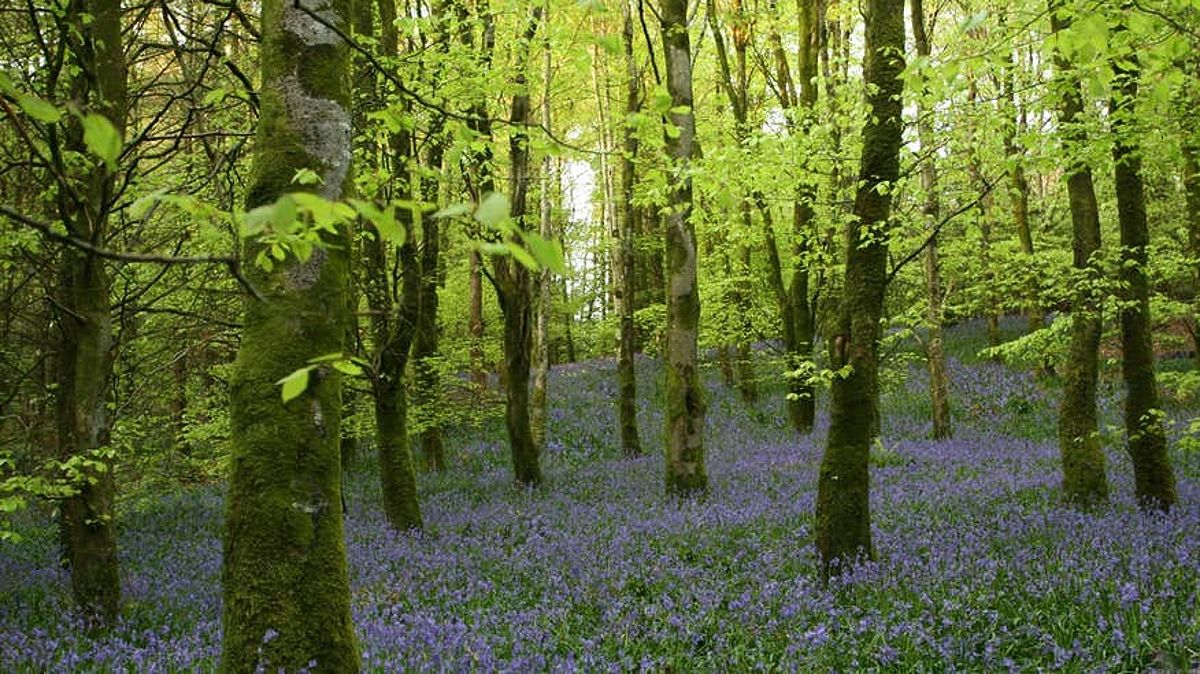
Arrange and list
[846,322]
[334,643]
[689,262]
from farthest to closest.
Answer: [689,262]
[846,322]
[334,643]

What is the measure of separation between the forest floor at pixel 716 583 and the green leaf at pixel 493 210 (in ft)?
12.7

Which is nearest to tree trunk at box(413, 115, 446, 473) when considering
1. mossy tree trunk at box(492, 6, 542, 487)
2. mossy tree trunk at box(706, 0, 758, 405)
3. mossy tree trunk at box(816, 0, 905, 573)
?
mossy tree trunk at box(492, 6, 542, 487)

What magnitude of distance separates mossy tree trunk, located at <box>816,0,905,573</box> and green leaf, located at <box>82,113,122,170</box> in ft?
19.7

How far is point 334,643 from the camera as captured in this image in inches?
126

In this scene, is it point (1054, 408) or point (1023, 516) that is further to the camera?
point (1054, 408)

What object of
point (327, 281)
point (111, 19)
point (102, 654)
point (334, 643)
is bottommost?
point (102, 654)

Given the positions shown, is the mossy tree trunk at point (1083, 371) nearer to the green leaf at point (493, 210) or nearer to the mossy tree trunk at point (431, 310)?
the mossy tree trunk at point (431, 310)

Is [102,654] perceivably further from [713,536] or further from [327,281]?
[713,536]

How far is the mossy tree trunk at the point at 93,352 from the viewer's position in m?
6.36

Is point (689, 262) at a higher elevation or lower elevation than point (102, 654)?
higher

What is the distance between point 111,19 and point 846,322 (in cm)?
746

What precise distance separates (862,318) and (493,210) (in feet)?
19.4

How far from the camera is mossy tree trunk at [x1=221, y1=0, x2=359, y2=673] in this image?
3086mm

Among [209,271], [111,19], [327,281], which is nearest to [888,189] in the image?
[327,281]
